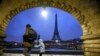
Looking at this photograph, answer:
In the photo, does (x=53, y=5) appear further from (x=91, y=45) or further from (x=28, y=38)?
(x=28, y=38)

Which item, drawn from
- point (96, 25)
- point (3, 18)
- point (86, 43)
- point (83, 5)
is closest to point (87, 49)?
point (86, 43)

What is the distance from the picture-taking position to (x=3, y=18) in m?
8.44

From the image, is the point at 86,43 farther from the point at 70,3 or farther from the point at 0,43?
the point at 0,43

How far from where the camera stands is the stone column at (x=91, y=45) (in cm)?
739

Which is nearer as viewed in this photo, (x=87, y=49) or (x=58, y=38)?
(x=87, y=49)

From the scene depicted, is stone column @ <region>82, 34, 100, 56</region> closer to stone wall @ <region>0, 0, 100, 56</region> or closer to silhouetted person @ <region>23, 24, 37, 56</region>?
stone wall @ <region>0, 0, 100, 56</region>

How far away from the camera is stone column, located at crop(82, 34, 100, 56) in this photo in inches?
291

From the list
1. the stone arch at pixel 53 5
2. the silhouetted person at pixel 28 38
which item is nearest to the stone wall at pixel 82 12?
the stone arch at pixel 53 5

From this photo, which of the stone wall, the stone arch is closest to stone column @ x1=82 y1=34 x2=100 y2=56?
the stone wall

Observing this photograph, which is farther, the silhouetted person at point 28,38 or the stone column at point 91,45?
the stone column at point 91,45

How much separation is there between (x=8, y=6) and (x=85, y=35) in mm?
3233

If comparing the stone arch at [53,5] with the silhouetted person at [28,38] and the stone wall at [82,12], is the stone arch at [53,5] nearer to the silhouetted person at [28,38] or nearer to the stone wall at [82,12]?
the stone wall at [82,12]

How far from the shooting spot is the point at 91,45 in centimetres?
773

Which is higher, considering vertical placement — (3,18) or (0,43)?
(3,18)
